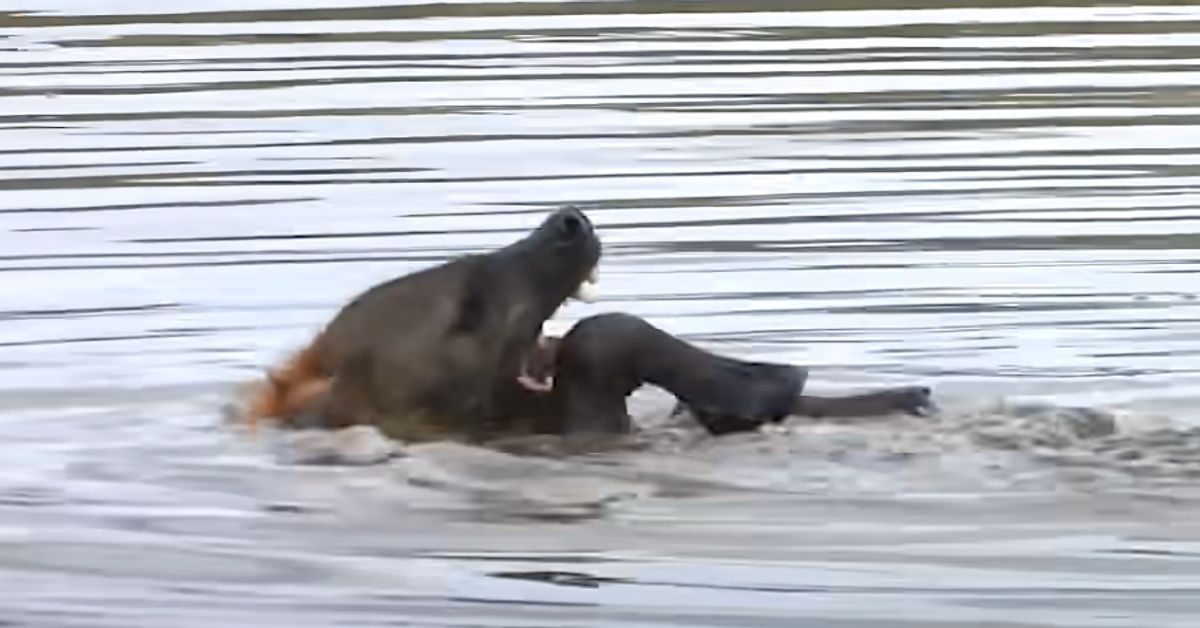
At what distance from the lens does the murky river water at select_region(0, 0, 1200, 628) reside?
8.15m

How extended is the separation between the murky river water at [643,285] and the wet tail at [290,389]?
14 centimetres

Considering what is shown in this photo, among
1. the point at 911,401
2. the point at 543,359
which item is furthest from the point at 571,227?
the point at 911,401

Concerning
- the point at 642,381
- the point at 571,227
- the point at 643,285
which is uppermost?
the point at 643,285

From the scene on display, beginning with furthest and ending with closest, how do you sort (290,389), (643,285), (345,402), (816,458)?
1. (643,285)
2. (290,389)
3. (345,402)
4. (816,458)

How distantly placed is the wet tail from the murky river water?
0.14 m

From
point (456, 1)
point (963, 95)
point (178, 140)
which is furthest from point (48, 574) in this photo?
point (456, 1)

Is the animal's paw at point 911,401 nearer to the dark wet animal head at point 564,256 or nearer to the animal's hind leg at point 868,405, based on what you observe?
the animal's hind leg at point 868,405

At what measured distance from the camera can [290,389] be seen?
9531mm

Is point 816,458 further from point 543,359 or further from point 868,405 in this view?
point 543,359

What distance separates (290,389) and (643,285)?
3.13 metres

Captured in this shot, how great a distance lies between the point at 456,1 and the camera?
76.9 feet

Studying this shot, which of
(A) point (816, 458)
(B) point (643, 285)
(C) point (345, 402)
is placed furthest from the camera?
(B) point (643, 285)

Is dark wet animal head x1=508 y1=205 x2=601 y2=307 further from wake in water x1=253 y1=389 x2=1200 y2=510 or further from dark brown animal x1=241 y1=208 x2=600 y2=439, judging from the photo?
wake in water x1=253 y1=389 x2=1200 y2=510

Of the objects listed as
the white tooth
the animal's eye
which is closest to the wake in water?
the white tooth
